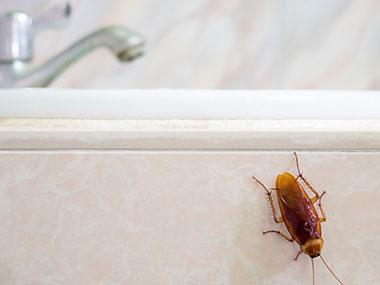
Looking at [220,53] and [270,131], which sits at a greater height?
[220,53]

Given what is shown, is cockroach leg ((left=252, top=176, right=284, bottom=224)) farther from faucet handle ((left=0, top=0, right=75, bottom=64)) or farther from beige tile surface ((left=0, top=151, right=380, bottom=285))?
faucet handle ((left=0, top=0, right=75, bottom=64))

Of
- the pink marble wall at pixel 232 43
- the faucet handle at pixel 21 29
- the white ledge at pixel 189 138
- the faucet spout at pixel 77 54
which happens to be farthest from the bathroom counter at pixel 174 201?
the pink marble wall at pixel 232 43

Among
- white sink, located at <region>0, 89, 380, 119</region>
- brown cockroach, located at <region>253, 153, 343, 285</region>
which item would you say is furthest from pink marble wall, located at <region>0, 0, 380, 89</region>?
brown cockroach, located at <region>253, 153, 343, 285</region>

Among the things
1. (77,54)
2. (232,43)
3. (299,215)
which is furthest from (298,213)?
(232,43)

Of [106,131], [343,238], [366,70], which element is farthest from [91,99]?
[366,70]

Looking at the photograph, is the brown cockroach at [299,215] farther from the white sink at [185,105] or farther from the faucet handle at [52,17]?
the faucet handle at [52,17]

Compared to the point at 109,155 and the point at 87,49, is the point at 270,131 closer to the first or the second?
the point at 109,155

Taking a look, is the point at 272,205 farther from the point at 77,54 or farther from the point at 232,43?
the point at 232,43
